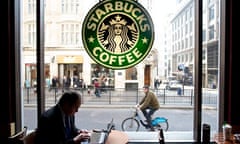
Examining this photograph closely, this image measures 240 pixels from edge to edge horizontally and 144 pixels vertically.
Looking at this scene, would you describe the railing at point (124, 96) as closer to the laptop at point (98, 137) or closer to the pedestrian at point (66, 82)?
the pedestrian at point (66, 82)

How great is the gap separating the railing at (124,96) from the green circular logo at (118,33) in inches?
14.9

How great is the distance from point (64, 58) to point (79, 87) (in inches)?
17.3

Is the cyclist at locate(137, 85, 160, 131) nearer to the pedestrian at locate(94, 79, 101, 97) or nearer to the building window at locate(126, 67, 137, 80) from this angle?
the building window at locate(126, 67, 137, 80)

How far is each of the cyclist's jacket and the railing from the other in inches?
2.0

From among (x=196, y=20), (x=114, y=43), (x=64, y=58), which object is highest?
(x=196, y=20)

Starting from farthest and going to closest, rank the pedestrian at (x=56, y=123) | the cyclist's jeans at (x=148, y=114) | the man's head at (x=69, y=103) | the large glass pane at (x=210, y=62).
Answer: the cyclist's jeans at (x=148, y=114), the large glass pane at (x=210, y=62), the man's head at (x=69, y=103), the pedestrian at (x=56, y=123)

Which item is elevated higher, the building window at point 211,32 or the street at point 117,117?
the building window at point 211,32

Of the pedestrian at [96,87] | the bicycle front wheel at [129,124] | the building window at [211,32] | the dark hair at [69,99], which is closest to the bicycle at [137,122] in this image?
the bicycle front wheel at [129,124]

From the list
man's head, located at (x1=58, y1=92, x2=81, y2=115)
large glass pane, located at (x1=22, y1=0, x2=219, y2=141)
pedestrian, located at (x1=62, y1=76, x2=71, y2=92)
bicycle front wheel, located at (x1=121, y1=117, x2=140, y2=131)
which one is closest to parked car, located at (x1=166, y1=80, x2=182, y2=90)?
large glass pane, located at (x1=22, y1=0, x2=219, y2=141)

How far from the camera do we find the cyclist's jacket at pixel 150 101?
340cm

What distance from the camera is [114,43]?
3.37 metres

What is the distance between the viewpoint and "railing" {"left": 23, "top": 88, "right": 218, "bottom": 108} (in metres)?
3.32
